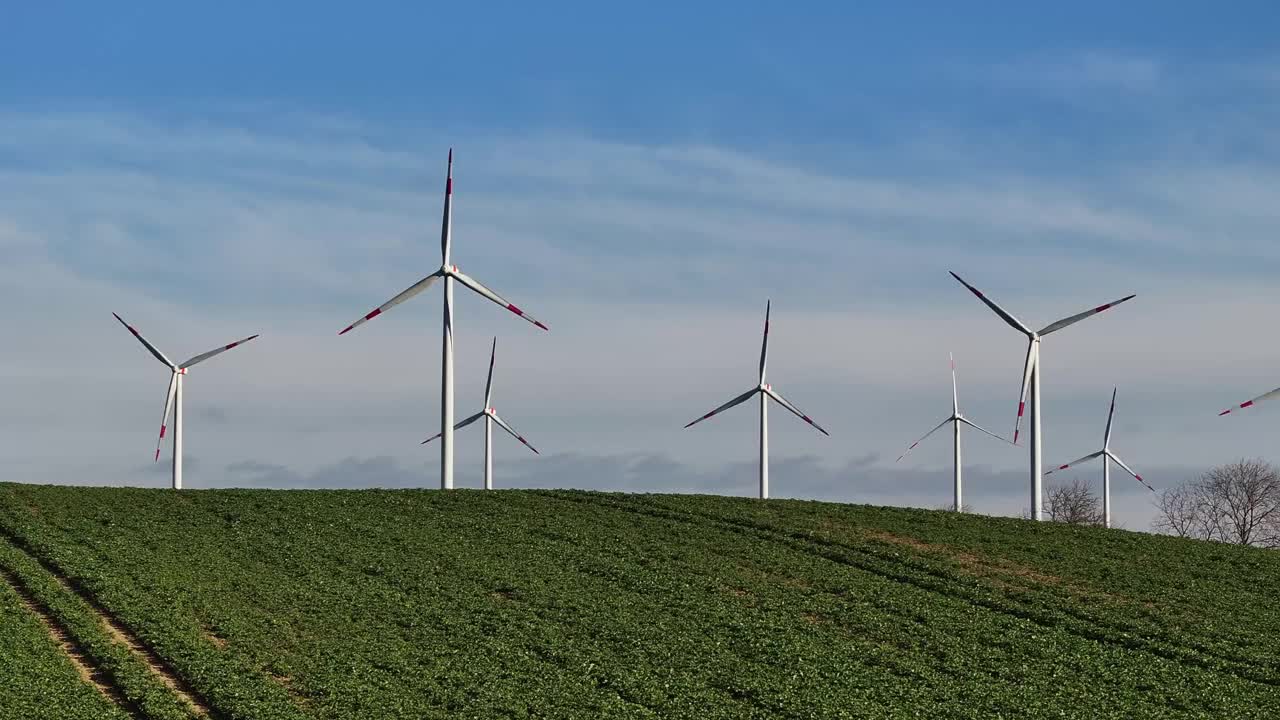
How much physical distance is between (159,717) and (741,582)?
71.1 feet

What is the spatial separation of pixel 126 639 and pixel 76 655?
5.10 feet

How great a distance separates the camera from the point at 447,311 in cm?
6512

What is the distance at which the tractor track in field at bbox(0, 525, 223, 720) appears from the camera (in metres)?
34.6

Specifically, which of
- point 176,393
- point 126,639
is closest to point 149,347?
point 176,393

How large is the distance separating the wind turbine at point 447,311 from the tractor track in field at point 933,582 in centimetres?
559

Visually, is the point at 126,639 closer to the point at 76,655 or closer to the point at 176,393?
the point at 76,655

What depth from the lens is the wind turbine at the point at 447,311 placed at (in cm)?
6356

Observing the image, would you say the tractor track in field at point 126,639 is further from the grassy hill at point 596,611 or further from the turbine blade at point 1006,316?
the turbine blade at point 1006,316

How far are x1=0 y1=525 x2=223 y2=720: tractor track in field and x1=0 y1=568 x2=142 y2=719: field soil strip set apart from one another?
0.16m

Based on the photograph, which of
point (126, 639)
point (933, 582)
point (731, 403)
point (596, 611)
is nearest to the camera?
point (126, 639)

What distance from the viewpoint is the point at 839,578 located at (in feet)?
167

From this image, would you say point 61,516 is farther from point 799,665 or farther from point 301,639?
point 799,665

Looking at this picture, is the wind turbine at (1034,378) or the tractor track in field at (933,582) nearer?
the tractor track in field at (933,582)

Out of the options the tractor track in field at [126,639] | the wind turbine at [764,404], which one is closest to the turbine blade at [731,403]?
the wind turbine at [764,404]
